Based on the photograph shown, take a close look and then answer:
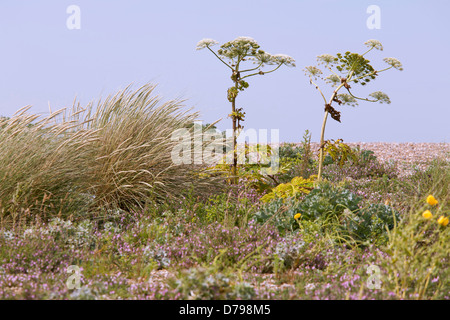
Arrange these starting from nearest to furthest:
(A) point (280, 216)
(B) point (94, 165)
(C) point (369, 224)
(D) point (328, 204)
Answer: (C) point (369, 224) < (D) point (328, 204) < (A) point (280, 216) < (B) point (94, 165)

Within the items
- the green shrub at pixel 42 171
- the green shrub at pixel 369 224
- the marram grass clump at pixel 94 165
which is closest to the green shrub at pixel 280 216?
the green shrub at pixel 369 224

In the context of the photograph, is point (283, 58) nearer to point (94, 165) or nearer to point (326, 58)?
point (326, 58)

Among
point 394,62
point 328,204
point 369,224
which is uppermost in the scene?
point 394,62

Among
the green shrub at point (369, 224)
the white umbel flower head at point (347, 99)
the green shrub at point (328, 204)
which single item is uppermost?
the white umbel flower head at point (347, 99)

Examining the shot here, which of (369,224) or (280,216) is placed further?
(280,216)

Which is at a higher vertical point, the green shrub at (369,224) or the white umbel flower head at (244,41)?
the white umbel flower head at (244,41)

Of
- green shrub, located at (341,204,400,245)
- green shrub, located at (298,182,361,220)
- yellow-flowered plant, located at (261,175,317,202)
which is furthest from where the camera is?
yellow-flowered plant, located at (261,175,317,202)

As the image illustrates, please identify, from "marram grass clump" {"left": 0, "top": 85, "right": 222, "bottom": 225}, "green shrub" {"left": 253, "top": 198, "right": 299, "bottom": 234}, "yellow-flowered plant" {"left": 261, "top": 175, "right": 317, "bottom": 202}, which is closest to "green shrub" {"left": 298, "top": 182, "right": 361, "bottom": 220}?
"green shrub" {"left": 253, "top": 198, "right": 299, "bottom": 234}

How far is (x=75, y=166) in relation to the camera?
214 inches

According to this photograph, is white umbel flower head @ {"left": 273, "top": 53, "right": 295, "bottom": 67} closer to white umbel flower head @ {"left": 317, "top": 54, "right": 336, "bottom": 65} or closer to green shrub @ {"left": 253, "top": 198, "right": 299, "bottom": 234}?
white umbel flower head @ {"left": 317, "top": 54, "right": 336, "bottom": 65}

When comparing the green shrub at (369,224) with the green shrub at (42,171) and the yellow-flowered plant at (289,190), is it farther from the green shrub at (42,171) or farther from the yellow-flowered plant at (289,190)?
the green shrub at (42,171)

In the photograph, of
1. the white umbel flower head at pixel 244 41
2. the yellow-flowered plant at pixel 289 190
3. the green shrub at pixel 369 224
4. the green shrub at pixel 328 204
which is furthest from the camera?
the white umbel flower head at pixel 244 41

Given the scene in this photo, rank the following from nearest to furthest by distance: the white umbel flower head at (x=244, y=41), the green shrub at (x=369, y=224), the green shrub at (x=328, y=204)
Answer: the green shrub at (x=369, y=224) → the green shrub at (x=328, y=204) → the white umbel flower head at (x=244, y=41)

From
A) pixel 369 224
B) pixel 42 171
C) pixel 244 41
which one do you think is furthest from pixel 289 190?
pixel 42 171
